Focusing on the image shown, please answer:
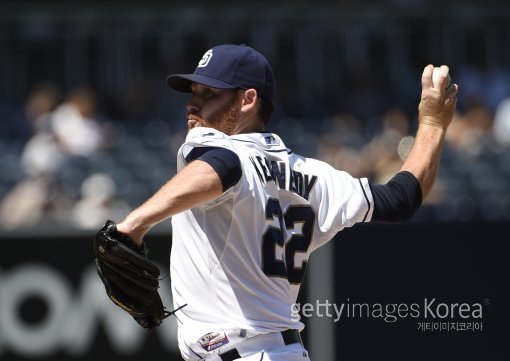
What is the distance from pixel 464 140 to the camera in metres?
9.35

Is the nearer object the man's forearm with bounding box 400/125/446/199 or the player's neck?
the player's neck

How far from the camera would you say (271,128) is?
10.0m

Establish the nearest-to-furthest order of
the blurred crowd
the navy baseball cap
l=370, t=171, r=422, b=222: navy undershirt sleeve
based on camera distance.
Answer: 1. the navy baseball cap
2. l=370, t=171, r=422, b=222: navy undershirt sleeve
3. the blurred crowd

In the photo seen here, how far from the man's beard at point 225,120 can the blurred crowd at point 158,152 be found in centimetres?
396

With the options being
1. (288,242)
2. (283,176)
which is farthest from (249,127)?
(288,242)

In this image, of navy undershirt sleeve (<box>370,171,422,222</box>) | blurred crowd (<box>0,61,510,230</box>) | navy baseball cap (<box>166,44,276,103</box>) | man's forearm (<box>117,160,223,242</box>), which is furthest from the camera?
blurred crowd (<box>0,61,510,230</box>)

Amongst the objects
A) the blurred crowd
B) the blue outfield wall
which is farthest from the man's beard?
the blurred crowd

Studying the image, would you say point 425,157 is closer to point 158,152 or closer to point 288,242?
point 288,242

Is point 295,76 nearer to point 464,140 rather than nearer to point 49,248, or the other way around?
point 464,140

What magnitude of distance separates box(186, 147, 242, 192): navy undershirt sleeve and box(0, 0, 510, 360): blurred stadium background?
2450mm

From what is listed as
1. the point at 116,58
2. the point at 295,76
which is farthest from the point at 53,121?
the point at 295,76

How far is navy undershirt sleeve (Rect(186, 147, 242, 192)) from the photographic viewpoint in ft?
9.46

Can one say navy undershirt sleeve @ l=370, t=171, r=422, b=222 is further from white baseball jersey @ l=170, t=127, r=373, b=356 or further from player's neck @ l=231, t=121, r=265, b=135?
player's neck @ l=231, t=121, r=265, b=135

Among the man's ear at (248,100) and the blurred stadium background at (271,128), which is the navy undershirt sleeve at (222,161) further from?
the blurred stadium background at (271,128)
